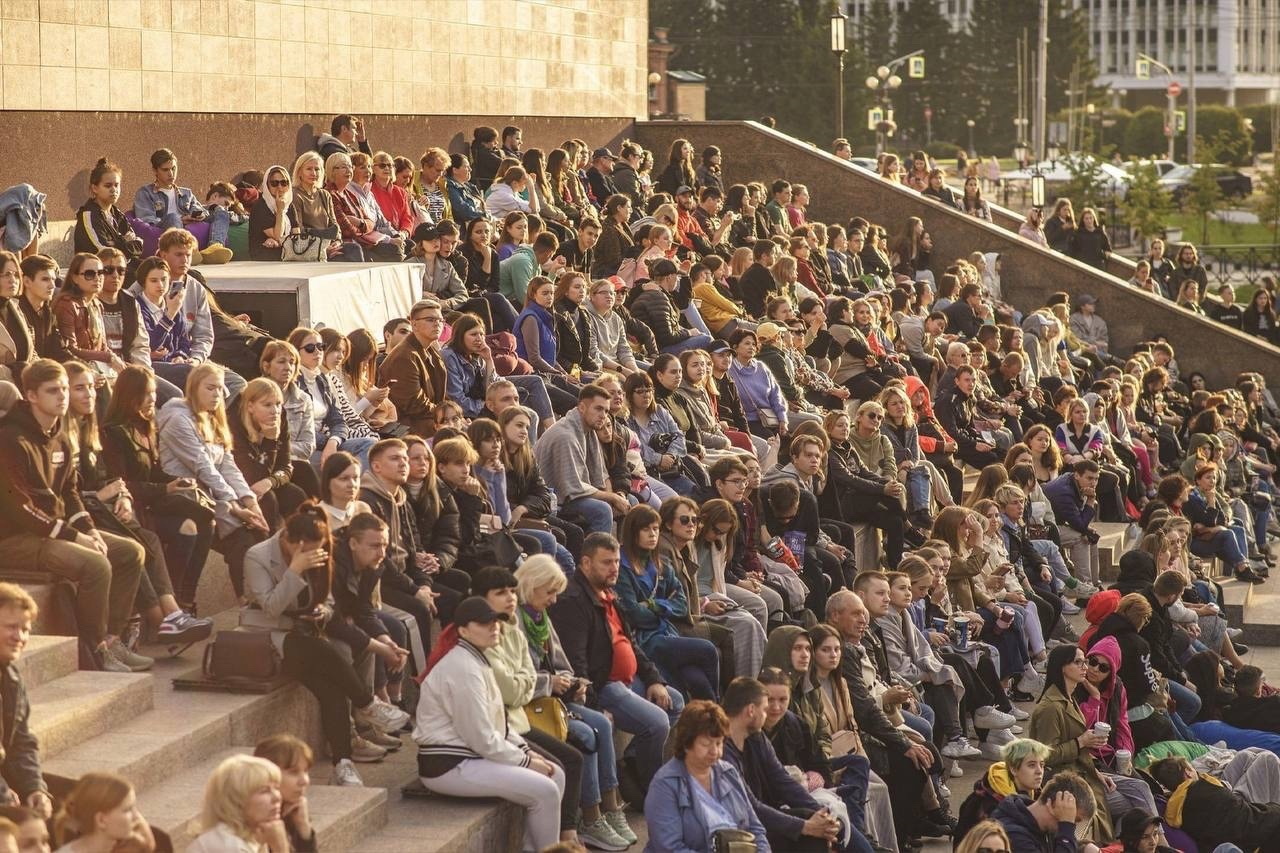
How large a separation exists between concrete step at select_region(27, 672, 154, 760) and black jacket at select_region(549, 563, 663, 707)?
213cm

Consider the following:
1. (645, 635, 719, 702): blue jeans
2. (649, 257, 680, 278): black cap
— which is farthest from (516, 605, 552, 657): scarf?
(649, 257, 680, 278): black cap

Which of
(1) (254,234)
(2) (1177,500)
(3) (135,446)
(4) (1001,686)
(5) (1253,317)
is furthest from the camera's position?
(5) (1253,317)

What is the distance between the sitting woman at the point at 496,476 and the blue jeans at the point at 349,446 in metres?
0.61

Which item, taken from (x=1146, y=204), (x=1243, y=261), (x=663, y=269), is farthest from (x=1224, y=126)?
A: (x=663, y=269)

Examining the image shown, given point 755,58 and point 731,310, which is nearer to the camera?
point 731,310

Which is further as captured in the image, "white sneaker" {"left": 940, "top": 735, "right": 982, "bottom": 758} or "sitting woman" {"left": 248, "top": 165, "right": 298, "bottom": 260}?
"sitting woman" {"left": 248, "top": 165, "right": 298, "bottom": 260}

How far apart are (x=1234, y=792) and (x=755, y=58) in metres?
65.6

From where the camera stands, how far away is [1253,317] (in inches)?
1062

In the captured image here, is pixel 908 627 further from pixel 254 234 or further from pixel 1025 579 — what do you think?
pixel 254 234

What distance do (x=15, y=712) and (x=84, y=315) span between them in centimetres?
406

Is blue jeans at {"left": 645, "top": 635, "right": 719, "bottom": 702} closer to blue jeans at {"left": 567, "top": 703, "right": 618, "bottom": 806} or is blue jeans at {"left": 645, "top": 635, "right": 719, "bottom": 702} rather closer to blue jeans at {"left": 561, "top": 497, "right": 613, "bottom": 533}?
blue jeans at {"left": 567, "top": 703, "right": 618, "bottom": 806}

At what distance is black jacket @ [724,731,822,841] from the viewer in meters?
9.49

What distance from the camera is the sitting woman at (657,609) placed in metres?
10.8

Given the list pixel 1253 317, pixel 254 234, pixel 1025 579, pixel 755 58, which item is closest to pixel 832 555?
pixel 1025 579
